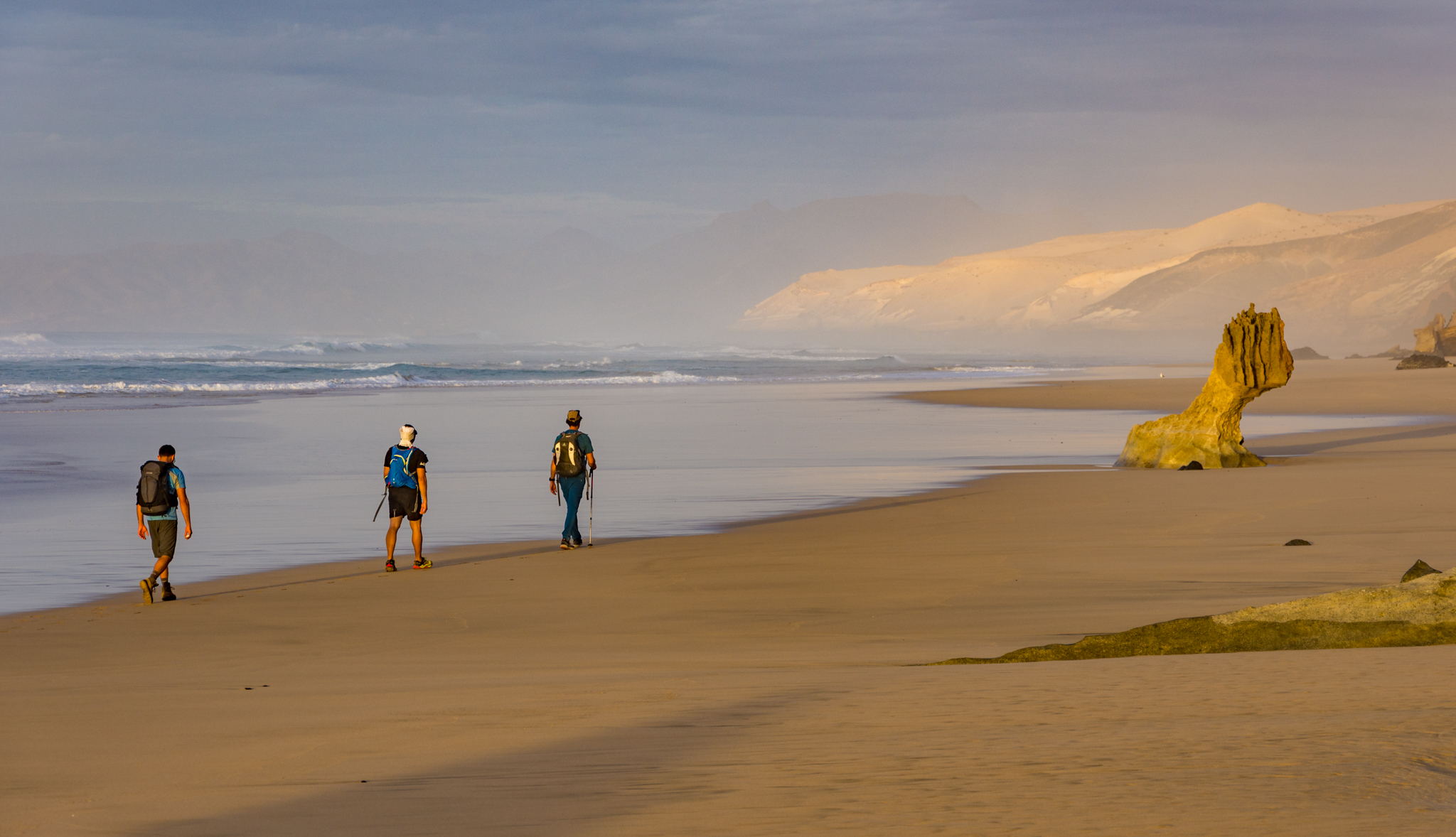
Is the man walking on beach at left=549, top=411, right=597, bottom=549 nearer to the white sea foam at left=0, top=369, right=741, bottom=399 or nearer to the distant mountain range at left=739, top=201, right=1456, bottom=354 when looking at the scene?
the white sea foam at left=0, top=369, right=741, bottom=399

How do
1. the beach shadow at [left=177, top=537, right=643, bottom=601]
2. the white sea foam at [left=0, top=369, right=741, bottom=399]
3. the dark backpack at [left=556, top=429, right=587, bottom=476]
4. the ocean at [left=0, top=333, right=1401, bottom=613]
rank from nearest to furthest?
the beach shadow at [left=177, top=537, right=643, bottom=601] < the dark backpack at [left=556, top=429, right=587, bottom=476] < the ocean at [left=0, top=333, right=1401, bottom=613] < the white sea foam at [left=0, top=369, right=741, bottom=399]

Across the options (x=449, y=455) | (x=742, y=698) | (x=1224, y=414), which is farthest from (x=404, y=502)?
(x=1224, y=414)

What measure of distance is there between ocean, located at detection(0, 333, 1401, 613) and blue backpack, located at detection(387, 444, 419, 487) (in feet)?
3.27

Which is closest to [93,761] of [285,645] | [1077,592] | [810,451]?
[285,645]

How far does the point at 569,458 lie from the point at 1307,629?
26.0ft

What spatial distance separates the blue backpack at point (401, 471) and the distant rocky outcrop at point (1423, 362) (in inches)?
2030

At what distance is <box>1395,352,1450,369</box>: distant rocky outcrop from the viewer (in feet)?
176

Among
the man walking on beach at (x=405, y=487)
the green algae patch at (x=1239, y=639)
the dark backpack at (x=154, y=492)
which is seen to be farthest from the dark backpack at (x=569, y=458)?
the green algae patch at (x=1239, y=639)

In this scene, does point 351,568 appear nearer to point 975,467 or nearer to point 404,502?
point 404,502

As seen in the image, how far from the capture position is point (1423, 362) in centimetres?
5403

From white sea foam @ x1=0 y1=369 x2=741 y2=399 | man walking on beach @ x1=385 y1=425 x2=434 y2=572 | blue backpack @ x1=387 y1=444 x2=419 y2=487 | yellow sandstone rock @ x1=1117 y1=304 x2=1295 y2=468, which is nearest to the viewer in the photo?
man walking on beach @ x1=385 y1=425 x2=434 y2=572

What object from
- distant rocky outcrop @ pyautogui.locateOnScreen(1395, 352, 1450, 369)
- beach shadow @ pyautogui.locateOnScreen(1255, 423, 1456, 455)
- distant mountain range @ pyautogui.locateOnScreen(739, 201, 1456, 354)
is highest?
distant mountain range @ pyautogui.locateOnScreen(739, 201, 1456, 354)

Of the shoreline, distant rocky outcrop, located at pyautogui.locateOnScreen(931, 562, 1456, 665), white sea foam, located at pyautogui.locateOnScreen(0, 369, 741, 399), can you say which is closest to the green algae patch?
distant rocky outcrop, located at pyautogui.locateOnScreen(931, 562, 1456, 665)

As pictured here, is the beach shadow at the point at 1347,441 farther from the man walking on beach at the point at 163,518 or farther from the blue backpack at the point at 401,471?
the man walking on beach at the point at 163,518
